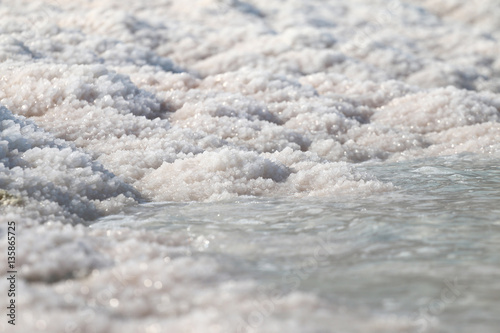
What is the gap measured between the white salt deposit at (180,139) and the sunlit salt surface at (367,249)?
4.9 inches

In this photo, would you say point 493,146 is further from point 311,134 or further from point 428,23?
point 428,23

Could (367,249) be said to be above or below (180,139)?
below

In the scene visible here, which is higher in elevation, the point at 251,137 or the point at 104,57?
the point at 104,57

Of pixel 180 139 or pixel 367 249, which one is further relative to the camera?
pixel 180 139

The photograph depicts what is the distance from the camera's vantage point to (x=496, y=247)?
14.6ft

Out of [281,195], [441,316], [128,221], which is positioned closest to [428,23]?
[281,195]

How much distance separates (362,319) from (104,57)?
12.9 m

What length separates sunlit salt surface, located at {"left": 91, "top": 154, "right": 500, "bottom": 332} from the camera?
10.9 ft

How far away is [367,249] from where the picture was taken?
4586 mm

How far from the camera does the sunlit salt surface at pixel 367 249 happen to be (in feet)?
10.9

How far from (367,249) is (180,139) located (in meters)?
5.06

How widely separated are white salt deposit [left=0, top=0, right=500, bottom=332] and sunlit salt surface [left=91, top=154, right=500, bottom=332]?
4.9 inches

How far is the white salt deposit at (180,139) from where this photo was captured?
11.1ft

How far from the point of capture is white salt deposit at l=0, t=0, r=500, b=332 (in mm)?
3377
